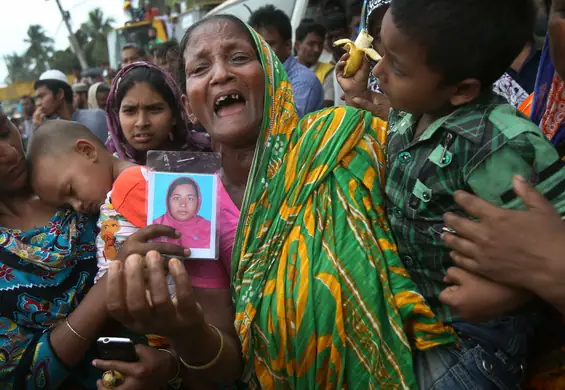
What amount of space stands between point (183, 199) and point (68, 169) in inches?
26.0

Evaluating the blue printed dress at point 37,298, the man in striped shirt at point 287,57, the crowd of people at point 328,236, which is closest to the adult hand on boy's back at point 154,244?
the crowd of people at point 328,236

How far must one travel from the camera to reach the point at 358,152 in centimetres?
158

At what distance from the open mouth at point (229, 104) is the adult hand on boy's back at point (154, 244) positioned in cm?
54

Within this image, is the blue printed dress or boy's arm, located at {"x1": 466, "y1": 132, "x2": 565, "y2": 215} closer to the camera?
boy's arm, located at {"x1": 466, "y1": 132, "x2": 565, "y2": 215}

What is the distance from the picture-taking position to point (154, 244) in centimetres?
139

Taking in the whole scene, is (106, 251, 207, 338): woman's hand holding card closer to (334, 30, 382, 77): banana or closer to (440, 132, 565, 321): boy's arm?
(440, 132, 565, 321): boy's arm

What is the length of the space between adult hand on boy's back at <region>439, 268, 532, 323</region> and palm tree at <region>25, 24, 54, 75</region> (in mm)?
73272

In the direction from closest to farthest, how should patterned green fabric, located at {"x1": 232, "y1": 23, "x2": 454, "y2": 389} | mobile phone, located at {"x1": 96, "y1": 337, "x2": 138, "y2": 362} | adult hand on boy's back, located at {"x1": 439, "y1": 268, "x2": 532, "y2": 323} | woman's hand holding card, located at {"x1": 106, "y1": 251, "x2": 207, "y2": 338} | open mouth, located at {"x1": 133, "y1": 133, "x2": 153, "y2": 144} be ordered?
adult hand on boy's back, located at {"x1": 439, "y1": 268, "x2": 532, "y2": 323} → woman's hand holding card, located at {"x1": 106, "y1": 251, "x2": 207, "y2": 338} → patterned green fabric, located at {"x1": 232, "y1": 23, "x2": 454, "y2": 389} → mobile phone, located at {"x1": 96, "y1": 337, "x2": 138, "y2": 362} → open mouth, located at {"x1": 133, "y1": 133, "x2": 153, "y2": 144}

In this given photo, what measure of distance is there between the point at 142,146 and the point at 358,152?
1.53 m

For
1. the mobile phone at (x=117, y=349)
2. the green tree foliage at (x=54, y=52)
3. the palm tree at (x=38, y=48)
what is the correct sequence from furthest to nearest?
1. the palm tree at (x=38, y=48)
2. the green tree foliage at (x=54, y=52)
3. the mobile phone at (x=117, y=349)

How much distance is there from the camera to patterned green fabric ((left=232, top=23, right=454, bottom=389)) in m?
1.38

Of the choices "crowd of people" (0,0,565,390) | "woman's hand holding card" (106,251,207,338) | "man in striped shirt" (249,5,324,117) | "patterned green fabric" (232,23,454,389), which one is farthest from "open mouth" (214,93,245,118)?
"man in striped shirt" (249,5,324,117)

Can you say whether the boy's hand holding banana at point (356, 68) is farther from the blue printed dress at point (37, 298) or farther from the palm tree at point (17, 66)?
the palm tree at point (17, 66)

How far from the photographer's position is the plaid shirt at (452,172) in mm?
1193
